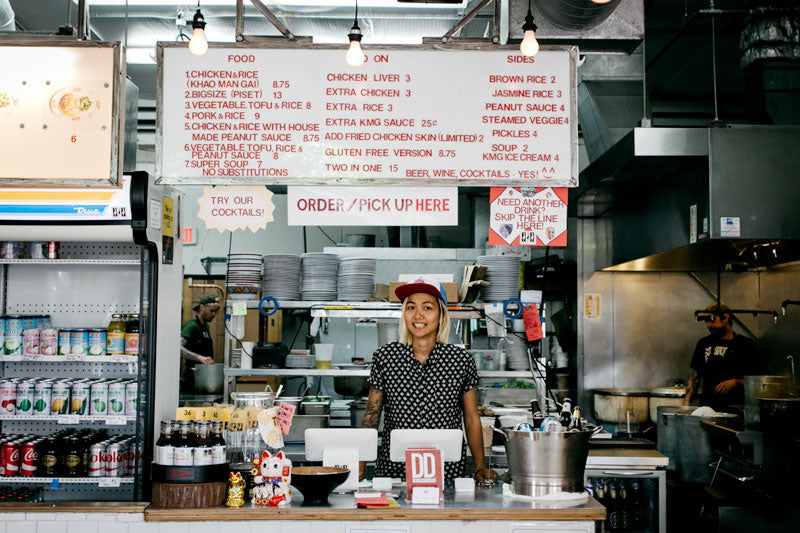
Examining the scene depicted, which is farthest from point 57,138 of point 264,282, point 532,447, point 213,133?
point 532,447

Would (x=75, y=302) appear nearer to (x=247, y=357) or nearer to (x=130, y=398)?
(x=130, y=398)

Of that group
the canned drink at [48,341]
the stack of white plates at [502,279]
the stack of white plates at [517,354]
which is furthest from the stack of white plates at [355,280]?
the canned drink at [48,341]

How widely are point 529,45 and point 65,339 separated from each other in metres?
2.88

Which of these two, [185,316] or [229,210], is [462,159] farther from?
[185,316]

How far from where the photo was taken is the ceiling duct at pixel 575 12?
3438 millimetres

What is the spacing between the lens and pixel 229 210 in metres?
3.80

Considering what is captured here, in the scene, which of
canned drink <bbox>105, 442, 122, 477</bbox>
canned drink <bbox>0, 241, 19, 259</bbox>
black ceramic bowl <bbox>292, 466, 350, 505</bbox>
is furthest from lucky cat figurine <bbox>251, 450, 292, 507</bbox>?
canned drink <bbox>0, 241, 19, 259</bbox>

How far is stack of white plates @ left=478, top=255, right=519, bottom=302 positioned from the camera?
18.0 ft

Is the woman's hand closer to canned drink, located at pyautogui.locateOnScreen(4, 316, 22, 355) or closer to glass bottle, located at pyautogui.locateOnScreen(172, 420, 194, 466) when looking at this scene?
glass bottle, located at pyautogui.locateOnScreen(172, 420, 194, 466)

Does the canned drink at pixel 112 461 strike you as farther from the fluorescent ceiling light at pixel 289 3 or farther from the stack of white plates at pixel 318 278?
the fluorescent ceiling light at pixel 289 3

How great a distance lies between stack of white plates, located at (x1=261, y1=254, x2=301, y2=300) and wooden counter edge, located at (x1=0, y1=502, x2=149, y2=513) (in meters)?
2.29

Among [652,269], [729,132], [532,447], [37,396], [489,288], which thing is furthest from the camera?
[652,269]

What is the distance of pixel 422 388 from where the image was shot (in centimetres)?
388

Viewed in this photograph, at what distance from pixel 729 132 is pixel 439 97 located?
7.69ft
